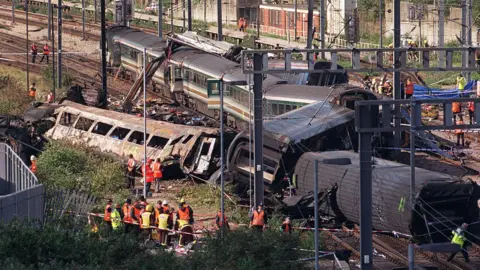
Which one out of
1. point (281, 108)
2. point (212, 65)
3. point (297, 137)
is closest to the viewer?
point (297, 137)

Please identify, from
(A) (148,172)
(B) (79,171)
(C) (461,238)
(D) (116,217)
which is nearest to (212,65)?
(B) (79,171)

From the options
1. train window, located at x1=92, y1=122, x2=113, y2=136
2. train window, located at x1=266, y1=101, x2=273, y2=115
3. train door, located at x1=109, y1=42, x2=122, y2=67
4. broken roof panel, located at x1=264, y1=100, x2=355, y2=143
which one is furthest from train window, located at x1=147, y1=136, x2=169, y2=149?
train door, located at x1=109, y1=42, x2=122, y2=67

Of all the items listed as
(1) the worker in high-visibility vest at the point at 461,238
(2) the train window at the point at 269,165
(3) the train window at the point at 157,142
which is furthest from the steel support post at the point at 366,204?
(3) the train window at the point at 157,142

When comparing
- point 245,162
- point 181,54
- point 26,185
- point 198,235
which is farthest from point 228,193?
point 181,54

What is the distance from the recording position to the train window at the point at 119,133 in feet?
120

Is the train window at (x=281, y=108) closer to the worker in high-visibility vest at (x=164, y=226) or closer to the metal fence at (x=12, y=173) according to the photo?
the metal fence at (x=12, y=173)

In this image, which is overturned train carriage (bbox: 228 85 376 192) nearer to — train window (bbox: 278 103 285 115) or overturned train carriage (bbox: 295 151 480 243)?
train window (bbox: 278 103 285 115)

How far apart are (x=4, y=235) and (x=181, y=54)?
28.1 m

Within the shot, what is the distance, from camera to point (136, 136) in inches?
1425

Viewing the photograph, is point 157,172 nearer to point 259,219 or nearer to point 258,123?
point 258,123

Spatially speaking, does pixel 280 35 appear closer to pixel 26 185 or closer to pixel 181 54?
pixel 181 54

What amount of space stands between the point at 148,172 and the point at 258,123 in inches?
247

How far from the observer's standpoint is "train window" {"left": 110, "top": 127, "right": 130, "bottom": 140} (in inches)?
1441

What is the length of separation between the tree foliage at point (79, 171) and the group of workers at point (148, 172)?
0.30 meters
